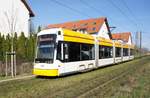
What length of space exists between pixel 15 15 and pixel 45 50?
73.7ft

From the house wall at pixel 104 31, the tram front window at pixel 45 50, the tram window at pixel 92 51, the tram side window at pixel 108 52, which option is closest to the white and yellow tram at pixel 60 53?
the tram front window at pixel 45 50

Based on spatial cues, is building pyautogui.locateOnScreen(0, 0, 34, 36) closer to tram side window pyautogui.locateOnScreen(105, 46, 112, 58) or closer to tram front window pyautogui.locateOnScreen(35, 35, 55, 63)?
tram side window pyautogui.locateOnScreen(105, 46, 112, 58)

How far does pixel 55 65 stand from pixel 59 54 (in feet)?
2.46

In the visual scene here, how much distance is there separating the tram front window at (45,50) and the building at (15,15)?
19.4 meters

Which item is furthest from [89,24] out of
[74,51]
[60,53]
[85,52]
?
[60,53]

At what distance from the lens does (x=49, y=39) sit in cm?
1507

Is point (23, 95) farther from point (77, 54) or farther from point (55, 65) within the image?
point (77, 54)

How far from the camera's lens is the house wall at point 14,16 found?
35.8m

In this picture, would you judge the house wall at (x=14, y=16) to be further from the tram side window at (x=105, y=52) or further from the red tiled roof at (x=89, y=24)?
the red tiled roof at (x=89, y=24)

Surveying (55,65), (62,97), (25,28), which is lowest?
(62,97)

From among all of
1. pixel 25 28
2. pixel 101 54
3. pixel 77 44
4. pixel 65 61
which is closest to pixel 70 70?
pixel 65 61

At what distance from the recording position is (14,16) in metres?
35.0

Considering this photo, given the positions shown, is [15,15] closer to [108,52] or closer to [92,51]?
[108,52]

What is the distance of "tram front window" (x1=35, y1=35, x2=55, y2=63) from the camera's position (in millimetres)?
14750
